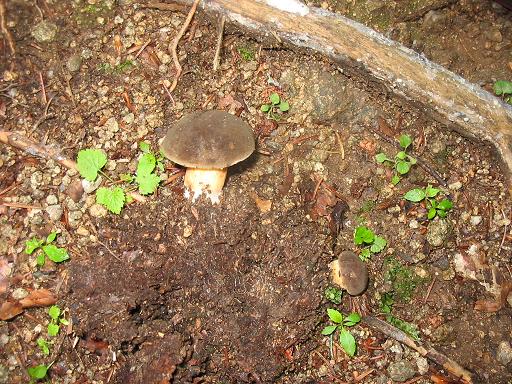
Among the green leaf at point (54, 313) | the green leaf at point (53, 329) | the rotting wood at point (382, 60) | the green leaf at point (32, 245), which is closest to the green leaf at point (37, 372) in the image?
the green leaf at point (53, 329)

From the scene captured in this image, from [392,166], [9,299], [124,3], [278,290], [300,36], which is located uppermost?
[300,36]

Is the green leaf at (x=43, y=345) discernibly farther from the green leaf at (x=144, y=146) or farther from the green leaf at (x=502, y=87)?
the green leaf at (x=502, y=87)

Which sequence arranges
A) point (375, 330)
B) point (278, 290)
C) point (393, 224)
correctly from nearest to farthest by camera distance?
point (278, 290)
point (375, 330)
point (393, 224)

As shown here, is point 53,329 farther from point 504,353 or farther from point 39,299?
point 504,353

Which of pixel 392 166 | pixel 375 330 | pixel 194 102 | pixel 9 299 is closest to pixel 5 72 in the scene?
pixel 194 102

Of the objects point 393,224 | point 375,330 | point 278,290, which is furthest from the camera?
point 393,224

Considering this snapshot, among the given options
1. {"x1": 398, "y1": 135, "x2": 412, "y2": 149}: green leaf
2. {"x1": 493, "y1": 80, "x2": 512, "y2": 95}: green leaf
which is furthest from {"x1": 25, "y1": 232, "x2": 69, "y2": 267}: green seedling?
{"x1": 493, "y1": 80, "x2": 512, "y2": 95}: green leaf

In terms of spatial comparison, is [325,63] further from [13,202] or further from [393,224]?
[13,202]
